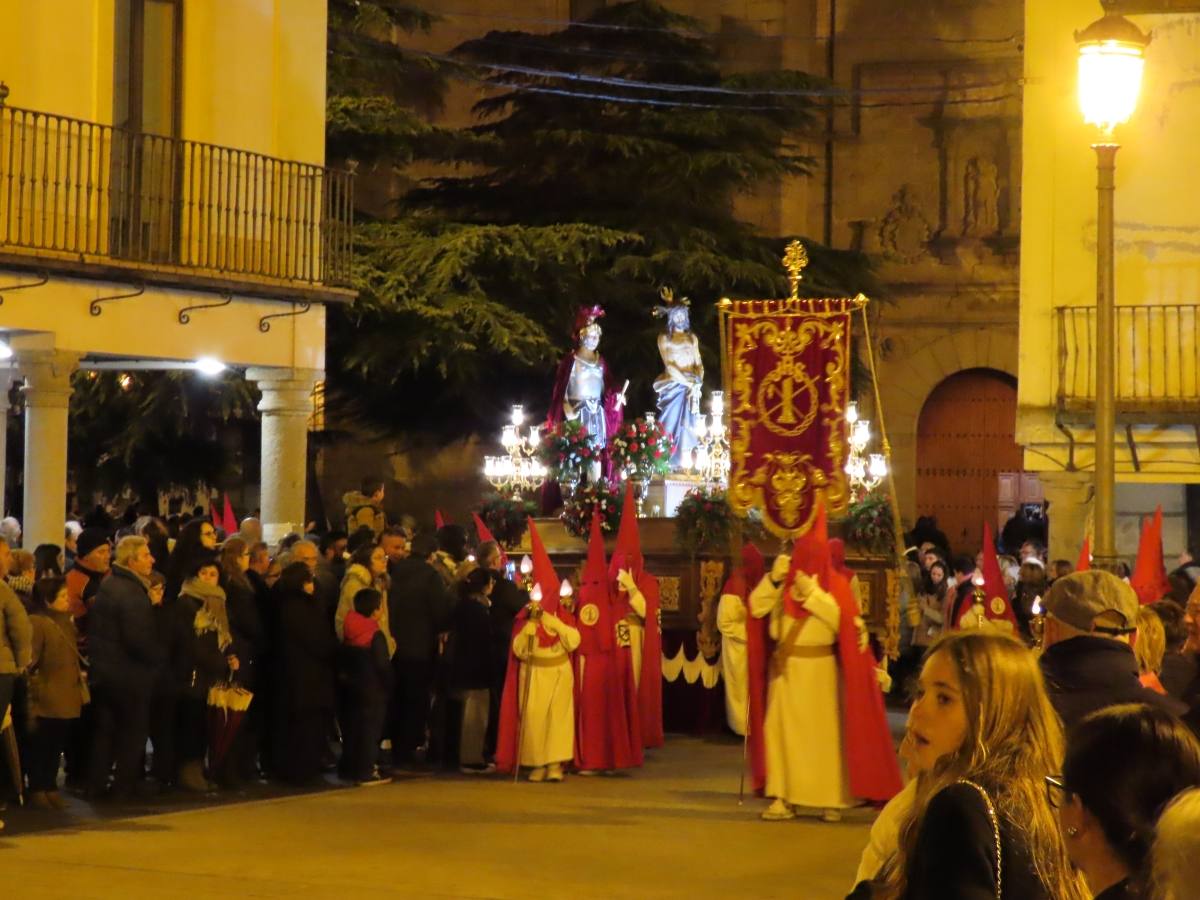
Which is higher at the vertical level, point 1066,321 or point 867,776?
point 1066,321

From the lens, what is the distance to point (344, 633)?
15.3 m

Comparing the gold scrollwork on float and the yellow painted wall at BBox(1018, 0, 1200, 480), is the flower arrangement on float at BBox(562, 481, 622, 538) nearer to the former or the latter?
the gold scrollwork on float

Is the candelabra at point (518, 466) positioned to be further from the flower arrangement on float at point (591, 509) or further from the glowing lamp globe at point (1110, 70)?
the glowing lamp globe at point (1110, 70)

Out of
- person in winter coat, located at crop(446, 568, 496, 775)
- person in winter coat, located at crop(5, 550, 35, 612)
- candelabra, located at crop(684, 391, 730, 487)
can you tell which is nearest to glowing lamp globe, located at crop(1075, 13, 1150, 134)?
person in winter coat, located at crop(446, 568, 496, 775)

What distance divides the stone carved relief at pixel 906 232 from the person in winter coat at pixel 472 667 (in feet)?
64.5

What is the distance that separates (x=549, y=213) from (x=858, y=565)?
13150 mm

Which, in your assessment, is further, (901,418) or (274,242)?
(901,418)

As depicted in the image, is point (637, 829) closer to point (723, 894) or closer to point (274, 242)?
point (723, 894)

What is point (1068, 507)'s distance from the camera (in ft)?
71.5

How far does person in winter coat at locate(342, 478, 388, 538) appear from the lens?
19.4 meters

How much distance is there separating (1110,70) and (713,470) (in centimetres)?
950

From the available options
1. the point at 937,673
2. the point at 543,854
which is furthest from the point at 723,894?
the point at 937,673

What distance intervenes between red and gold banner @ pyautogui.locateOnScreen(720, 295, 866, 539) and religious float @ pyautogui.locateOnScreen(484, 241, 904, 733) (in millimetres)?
11

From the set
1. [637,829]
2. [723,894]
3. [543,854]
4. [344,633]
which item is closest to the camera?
[723,894]
